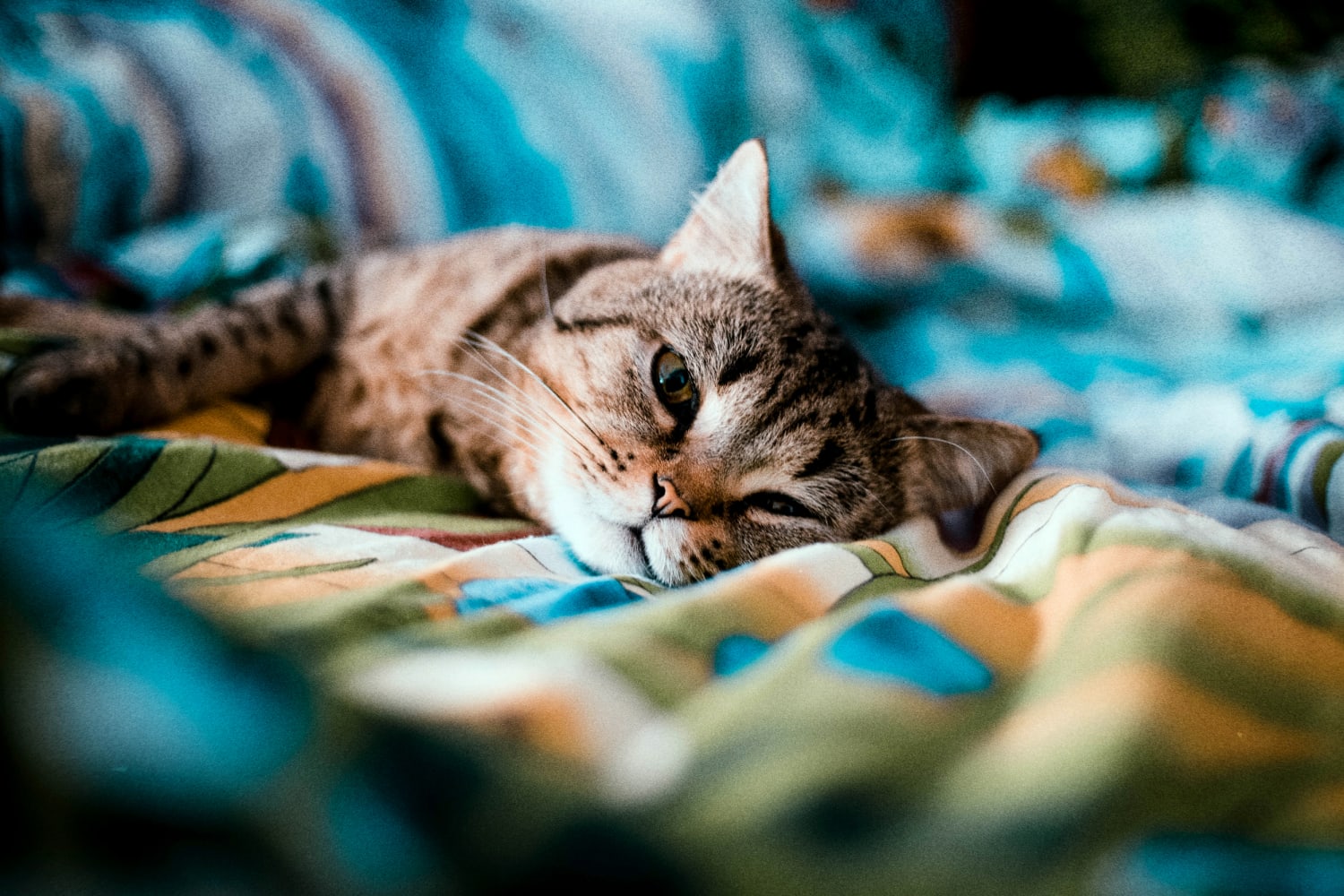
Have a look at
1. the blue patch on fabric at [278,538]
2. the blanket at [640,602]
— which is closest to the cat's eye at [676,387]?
the blanket at [640,602]

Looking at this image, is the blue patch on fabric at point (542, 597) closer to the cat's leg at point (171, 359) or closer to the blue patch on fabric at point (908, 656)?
the blue patch on fabric at point (908, 656)

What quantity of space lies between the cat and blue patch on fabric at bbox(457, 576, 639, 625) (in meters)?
0.20

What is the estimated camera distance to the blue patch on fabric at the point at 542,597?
0.57 metres

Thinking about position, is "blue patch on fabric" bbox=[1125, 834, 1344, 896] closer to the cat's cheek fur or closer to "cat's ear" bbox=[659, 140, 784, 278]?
the cat's cheek fur

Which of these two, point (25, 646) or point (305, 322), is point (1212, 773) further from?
point (305, 322)

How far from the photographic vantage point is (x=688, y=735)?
0.39m

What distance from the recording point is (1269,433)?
42.0 inches

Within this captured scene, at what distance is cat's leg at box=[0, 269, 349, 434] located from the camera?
935 millimetres

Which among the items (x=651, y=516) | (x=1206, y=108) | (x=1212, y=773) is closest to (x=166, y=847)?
(x=1212, y=773)

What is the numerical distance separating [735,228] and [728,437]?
37cm

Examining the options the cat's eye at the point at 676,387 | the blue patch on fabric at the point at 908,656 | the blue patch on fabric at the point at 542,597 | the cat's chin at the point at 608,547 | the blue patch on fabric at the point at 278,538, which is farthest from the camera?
the cat's eye at the point at 676,387

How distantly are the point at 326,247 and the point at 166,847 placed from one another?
1628 millimetres

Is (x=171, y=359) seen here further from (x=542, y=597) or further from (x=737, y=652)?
(x=737, y=652)

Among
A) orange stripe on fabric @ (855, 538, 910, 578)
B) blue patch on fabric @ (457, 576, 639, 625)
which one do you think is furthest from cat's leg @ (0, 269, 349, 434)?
orange stripe on fabric @ (855, 538, 910, 578)
